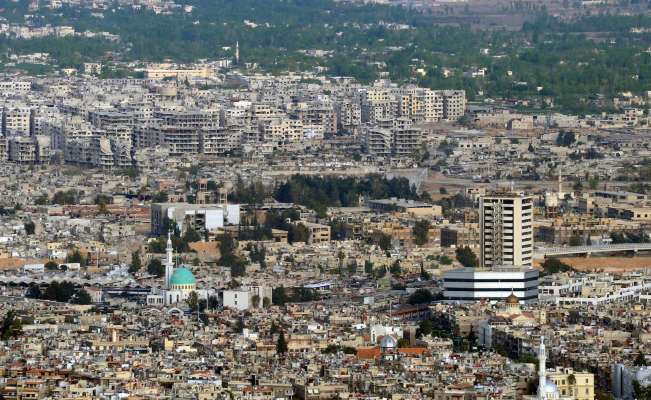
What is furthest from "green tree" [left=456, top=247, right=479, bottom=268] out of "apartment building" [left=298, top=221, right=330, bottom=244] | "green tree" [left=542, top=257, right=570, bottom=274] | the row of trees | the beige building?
the beige building

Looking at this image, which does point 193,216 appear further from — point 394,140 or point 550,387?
point 550,387

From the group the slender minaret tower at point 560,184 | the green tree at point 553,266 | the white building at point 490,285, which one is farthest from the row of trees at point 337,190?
the white building at point 490,285

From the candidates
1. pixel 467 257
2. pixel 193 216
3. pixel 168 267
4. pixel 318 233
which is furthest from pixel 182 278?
pixel 193 216

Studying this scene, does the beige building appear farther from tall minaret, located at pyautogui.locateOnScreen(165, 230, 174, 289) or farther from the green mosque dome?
tall minaret, located at pyautogui.locateOnScreen(165, 230, 174, 289)

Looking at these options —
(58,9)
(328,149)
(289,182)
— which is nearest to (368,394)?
(289,182)

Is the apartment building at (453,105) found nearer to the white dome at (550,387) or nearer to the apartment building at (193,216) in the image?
the apartment building at (193,216)

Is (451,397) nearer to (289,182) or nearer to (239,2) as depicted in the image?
(289,182)
